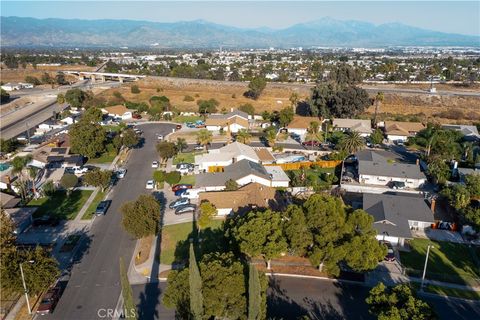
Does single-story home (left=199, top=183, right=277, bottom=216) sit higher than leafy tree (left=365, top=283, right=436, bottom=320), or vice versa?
leafy tree (left=365, top=283, right=436, bottom=320)

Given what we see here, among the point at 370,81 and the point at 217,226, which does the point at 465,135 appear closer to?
the point at 217,226

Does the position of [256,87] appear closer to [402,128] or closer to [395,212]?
[402,128]

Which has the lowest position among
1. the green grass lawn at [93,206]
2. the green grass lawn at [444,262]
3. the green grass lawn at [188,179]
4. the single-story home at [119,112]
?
the green grass lawn at [444,262]

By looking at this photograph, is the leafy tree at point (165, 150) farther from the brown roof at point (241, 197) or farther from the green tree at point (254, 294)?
the green tree at point (254, 294)

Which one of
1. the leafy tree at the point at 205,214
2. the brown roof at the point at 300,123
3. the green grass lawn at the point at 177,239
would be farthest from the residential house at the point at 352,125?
the leafy tree at the point at 205,214

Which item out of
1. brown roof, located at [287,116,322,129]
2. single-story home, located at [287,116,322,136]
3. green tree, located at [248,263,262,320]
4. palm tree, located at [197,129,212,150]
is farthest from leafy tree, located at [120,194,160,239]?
brown roof, located at [287,116,322,129]

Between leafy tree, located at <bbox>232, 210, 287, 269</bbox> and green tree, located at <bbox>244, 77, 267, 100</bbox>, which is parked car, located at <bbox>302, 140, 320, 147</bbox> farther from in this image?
green tree, located at <bbox>244, 77, 267, 100</bbox>

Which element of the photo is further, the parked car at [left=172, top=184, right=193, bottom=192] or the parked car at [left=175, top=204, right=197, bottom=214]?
the parked car at [left=172, top=184, right=193, bottom=192]
